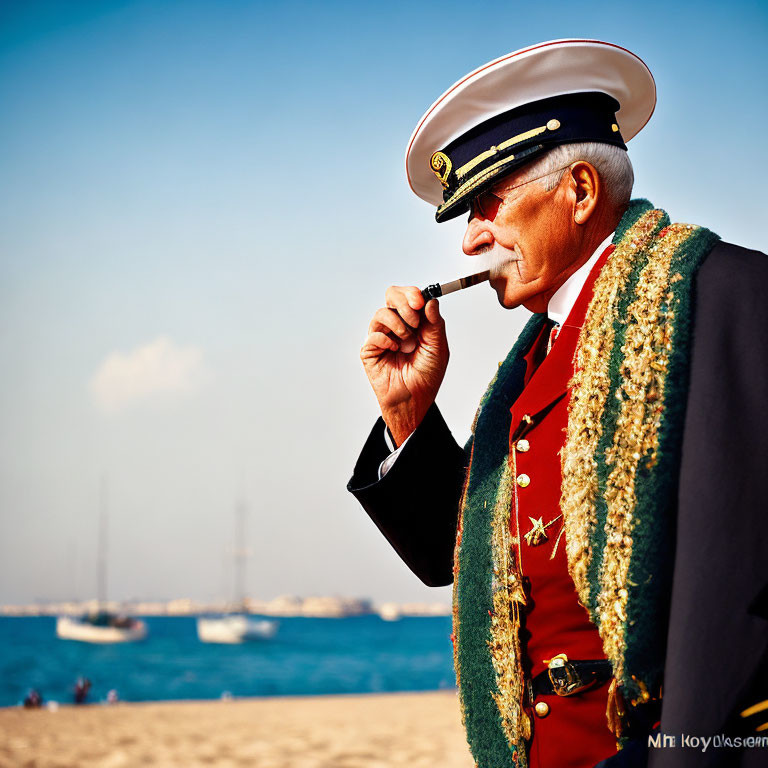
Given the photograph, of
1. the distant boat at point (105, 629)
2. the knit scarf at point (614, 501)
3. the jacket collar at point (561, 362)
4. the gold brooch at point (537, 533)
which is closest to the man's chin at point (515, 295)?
the jacket collar at point (561, 362)

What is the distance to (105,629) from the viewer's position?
1989 inches

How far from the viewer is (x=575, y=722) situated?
5.00 ft

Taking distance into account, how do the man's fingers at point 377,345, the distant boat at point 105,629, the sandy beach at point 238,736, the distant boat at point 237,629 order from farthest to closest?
the distant boat at point 237,629, the distant boat at point 105,629, the sandy beach at point 238,736, the man's fingers at point 377,345

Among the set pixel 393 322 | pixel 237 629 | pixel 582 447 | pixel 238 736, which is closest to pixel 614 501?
pixel 582 447

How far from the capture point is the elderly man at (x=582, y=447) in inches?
47.6

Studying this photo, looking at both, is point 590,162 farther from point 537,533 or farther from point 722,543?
point 722,543

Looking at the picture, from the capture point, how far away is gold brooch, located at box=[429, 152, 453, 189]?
1.93 metres

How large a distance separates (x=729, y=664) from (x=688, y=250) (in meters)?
0.68

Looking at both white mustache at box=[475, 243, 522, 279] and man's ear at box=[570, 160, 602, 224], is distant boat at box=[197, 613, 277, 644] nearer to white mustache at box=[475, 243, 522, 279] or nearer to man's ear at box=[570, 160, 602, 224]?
white mustache at box=[475, 243, 522, 279]

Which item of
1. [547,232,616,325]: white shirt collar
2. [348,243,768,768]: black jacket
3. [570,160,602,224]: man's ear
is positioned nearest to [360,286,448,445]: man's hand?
[547,232,616,325]: white shirt collar

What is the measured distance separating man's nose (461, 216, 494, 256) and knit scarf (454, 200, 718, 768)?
29cm

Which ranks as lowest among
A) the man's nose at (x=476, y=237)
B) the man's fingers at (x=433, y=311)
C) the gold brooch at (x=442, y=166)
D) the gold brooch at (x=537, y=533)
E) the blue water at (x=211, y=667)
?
the blue water at (x=211, y=667)

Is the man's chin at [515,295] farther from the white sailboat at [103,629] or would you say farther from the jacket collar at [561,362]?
the white sailboat at [103,629]

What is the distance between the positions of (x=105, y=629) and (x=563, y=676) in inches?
2123
